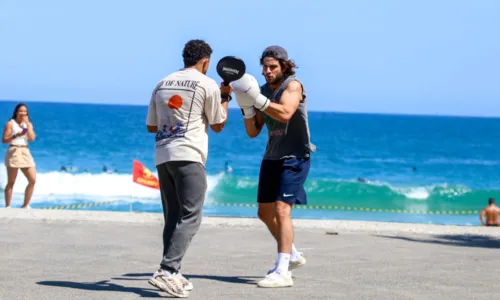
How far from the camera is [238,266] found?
7809 mm

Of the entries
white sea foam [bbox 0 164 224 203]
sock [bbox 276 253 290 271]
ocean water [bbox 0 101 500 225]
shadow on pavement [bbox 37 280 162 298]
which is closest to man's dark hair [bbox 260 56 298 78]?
sock [bbox 276 253 290 271]

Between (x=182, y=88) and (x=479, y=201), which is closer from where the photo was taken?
(x=182, y=88)

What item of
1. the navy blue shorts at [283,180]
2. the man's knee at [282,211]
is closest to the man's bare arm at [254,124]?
the navy blue shorts at [283,180]

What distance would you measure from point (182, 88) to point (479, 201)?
3196cm

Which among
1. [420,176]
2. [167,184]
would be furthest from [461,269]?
[420,176]

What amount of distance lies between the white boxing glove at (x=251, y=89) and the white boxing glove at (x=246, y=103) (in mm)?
22

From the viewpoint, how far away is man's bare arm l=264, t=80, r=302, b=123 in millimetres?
6645

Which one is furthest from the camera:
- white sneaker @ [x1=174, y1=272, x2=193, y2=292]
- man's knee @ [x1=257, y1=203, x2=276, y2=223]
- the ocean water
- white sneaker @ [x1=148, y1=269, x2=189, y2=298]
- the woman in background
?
the ocean water

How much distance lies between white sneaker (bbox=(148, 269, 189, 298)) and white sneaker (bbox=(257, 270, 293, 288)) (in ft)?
2.17

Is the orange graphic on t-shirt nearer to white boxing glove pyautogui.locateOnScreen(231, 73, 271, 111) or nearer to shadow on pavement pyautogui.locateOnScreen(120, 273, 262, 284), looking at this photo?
white boxing glove pyautogui.locateOnScreen(231, 73, 271, 111)

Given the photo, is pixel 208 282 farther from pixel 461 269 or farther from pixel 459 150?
pixel 459 150

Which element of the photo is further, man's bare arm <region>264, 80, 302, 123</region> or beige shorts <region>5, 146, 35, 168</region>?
beige shorts <region>5, 146, 35, 168</region>

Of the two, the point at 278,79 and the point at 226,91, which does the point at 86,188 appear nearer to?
the point at 278,79

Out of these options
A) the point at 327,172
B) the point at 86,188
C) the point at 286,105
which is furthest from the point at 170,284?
the point at 327,172
